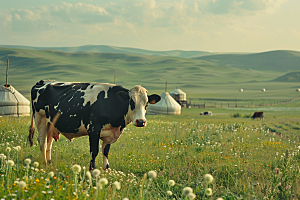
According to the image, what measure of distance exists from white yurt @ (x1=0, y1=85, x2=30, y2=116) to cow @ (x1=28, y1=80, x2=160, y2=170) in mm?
15122

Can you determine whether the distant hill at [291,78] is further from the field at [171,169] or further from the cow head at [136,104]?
the cow head at [136,104]

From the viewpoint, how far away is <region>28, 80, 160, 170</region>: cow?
6146 mm

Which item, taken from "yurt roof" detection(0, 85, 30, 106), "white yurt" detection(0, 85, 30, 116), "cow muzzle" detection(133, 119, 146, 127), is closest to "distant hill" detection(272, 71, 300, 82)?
"white yurt" detection(0, 85, 30, 116)

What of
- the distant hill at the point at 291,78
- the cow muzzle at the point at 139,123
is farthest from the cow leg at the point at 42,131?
the distant hill at the point at 291,78

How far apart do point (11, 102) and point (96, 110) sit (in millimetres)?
16607

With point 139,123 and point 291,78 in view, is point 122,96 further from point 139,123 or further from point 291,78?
point 291,78

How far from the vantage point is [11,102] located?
20.6m

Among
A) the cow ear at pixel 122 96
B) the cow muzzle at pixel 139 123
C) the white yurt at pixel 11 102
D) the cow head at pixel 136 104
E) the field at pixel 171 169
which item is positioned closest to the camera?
the field at pixel 171 169

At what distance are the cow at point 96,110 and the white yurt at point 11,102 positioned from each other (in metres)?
15.1

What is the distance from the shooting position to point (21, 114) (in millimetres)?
21391

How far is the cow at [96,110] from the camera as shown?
20.2ft

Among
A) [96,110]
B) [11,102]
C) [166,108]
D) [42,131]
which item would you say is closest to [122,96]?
[96,110]

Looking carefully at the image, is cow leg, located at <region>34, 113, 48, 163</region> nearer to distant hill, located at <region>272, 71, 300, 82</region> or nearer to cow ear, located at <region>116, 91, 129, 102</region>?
cow ear, located at <region>116, 91, 129, 102</region>

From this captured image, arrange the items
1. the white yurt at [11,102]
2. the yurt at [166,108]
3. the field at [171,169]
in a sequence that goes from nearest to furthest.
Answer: the field at [171,169]
the white yurt at [11,102]
the yurt at [166,108]
